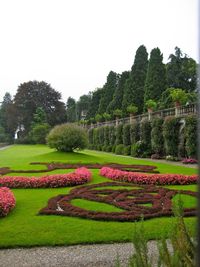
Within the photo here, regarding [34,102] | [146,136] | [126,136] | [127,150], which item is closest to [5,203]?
[146,136]

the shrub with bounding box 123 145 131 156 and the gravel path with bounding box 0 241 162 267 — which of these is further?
the shrub with bounding box 123 145 131 156

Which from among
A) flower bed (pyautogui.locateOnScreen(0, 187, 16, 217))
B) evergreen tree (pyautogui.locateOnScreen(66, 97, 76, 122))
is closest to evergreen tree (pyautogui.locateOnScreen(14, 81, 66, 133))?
evergreen tree (pyautogui.locateOnScreen(66, 97, 76, 122))

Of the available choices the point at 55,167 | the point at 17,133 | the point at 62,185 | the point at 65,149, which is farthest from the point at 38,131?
the point at 62,185

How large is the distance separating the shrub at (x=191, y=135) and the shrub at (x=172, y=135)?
6.38ft

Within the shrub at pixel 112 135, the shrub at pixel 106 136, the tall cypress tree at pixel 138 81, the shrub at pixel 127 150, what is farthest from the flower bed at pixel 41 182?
the tall cypress tree at pixel 138 81

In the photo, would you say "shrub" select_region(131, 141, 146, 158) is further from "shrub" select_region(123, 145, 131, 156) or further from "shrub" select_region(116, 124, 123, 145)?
"shrub" select_region(116, 124, 123, 145)

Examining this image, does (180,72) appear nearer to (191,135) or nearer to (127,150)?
(127,150)

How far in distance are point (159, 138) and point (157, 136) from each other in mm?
243

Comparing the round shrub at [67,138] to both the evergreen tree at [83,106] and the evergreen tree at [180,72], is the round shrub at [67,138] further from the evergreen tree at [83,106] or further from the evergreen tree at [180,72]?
the evergreen tree at [83,106]

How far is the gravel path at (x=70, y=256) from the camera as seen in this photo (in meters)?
4.90

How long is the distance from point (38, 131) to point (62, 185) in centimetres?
4511

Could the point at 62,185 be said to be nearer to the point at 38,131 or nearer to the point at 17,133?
the point at 38,131

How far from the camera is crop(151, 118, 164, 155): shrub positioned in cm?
2456

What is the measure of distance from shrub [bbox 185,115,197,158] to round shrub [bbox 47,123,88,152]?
23.0 feet
